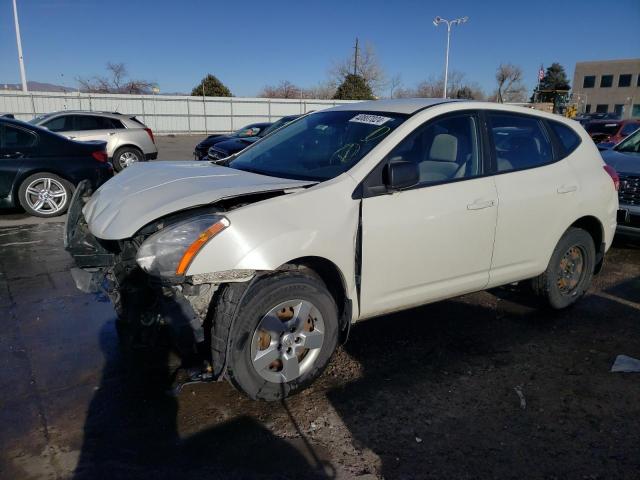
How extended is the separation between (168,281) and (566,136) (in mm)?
3673

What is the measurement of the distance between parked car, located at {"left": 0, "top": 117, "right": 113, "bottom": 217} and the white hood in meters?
4.87

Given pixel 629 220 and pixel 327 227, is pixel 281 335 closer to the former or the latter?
pixel 327 227

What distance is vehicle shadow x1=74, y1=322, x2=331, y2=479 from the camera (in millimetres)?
2504

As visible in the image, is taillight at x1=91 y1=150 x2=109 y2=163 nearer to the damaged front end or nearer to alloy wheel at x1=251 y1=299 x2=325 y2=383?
the damaged front end

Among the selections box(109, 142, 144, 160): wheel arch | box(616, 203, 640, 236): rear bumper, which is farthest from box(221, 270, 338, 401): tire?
box(109, 142, 144, 160): wheel arch

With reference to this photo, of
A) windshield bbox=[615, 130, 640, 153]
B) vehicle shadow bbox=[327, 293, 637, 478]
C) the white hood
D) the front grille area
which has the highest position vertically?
windshield bbox=[615, 130, 640, 153]

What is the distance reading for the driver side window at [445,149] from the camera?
3594 millimetres

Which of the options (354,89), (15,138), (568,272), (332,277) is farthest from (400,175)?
(354,89)

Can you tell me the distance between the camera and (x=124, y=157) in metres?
14.6

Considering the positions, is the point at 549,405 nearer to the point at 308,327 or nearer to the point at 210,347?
the point at 308,327

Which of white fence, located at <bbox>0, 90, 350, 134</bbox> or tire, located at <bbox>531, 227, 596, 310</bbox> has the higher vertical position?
white fence, located at <bbox>0, 90, 350, 134</bbox>

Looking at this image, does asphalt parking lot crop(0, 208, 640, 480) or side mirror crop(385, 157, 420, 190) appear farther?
side mirror crop(385, 157, 420, 190)

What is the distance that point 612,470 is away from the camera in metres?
2.55

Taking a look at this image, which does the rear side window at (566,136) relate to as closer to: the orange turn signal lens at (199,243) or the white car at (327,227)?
the white car at (327,227)
